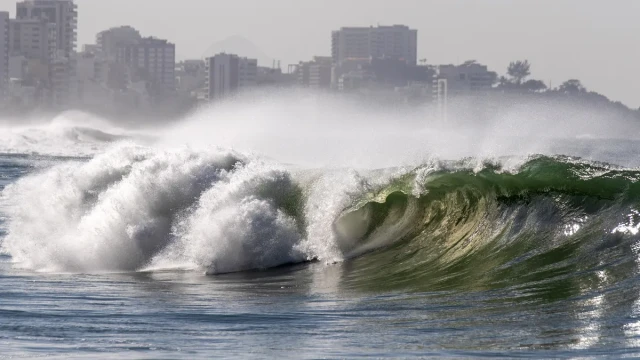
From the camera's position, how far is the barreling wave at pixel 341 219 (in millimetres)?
15305

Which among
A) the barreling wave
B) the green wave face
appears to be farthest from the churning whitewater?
the green wave face

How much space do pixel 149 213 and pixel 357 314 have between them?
255 inches

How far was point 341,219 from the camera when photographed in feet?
58.5

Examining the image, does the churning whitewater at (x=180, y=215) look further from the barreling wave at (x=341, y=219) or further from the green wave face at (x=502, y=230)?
the green wave face at (x=502, y=230)

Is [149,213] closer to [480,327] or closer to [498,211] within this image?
[498,211]

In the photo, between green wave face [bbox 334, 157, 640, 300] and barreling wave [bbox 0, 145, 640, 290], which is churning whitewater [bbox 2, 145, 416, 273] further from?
green wave face [bbox 334, 157, 640, 300]

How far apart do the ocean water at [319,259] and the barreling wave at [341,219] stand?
3 cm

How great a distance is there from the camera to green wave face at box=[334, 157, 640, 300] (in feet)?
46.5

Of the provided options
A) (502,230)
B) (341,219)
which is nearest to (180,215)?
(341,219)

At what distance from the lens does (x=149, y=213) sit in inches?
708

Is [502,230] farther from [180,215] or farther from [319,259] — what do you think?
[180,215]

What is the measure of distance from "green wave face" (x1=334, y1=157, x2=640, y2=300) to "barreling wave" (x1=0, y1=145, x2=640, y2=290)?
0.03 m

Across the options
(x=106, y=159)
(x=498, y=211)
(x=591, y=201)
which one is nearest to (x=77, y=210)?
(x=106, y=159)

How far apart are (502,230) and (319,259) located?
2.47 metres
